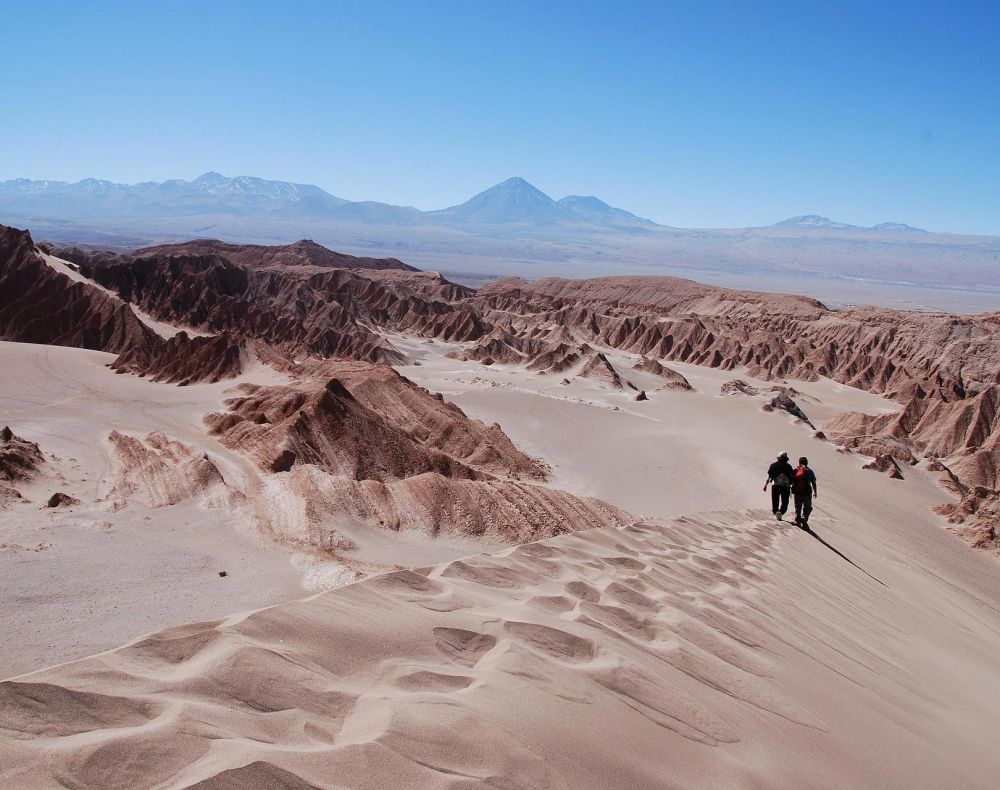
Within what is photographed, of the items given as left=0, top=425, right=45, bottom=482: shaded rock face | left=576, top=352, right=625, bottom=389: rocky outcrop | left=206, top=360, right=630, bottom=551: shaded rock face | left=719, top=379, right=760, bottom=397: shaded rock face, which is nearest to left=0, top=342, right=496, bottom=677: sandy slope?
left=0, top=425, right=45, bottom=482: shaded rock face

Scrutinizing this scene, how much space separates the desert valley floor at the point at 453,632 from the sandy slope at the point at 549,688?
0.02 m

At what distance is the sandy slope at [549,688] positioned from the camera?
7.52 ft

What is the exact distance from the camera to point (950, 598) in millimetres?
9570

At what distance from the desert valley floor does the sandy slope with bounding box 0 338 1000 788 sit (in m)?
0.02

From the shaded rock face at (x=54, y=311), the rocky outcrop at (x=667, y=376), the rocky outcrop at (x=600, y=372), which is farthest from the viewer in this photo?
the shaded rock face at (x=54, y=311)

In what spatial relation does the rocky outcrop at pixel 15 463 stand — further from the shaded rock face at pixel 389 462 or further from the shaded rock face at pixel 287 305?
the shaded rock face at pixel 287 305

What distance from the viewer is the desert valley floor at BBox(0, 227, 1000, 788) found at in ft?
7.95

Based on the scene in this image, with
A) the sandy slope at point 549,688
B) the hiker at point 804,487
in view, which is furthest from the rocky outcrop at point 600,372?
the sandy slope at point 549,688

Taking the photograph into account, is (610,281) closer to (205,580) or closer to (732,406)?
(732,406)

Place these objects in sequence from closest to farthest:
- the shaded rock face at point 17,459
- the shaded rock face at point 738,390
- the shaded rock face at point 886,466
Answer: the shaded rock face at point 17,459, the shaded rock face at point 886,466, the shaded rock face at point 738,390

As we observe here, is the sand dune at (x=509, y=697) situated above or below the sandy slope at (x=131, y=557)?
above

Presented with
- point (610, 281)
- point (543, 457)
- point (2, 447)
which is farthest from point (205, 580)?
point (610, 281)

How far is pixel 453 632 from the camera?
11.6ft

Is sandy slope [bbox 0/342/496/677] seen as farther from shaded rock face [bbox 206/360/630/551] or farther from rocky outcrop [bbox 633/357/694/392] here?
rocky outcrop [bbox 633/357/694/392]
